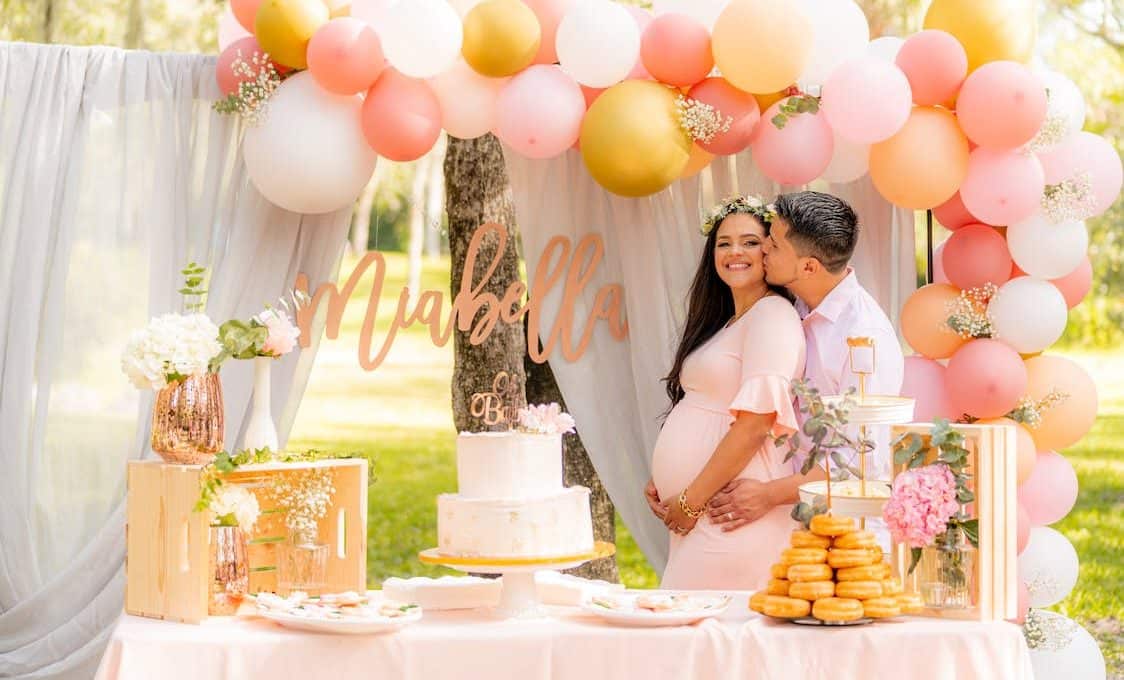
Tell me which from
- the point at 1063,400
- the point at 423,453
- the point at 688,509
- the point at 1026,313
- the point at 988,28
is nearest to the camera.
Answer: the point at 688,509

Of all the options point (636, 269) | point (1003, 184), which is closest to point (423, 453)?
point (636, 269)

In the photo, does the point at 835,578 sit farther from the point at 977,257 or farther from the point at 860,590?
the point at 977,257

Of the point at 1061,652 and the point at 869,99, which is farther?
the point at 1061,652

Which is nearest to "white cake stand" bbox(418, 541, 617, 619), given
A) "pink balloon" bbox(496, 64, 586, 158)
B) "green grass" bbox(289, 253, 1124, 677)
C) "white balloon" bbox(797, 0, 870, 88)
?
"pink balloon" bbox(496, 64, 586, 158)

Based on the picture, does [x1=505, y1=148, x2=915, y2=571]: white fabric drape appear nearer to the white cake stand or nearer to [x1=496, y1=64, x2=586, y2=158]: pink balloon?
[x1=496, y1=64, x2=586, y2=158]: pink balloon

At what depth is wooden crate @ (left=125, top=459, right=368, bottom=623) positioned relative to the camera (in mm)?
3012

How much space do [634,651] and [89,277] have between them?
7.81 feet

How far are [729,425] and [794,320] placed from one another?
358 mm

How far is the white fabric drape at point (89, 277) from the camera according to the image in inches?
173

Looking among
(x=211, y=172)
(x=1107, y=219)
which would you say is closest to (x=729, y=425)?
(x=211, y=172)

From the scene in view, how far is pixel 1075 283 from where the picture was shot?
14.6 ft

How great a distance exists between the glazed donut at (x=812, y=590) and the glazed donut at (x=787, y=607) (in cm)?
1

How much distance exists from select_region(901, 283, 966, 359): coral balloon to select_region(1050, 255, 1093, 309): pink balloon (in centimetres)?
36

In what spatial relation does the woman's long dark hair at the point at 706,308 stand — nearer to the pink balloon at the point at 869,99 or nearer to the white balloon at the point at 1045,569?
the pink balloon at the point at 869,99
